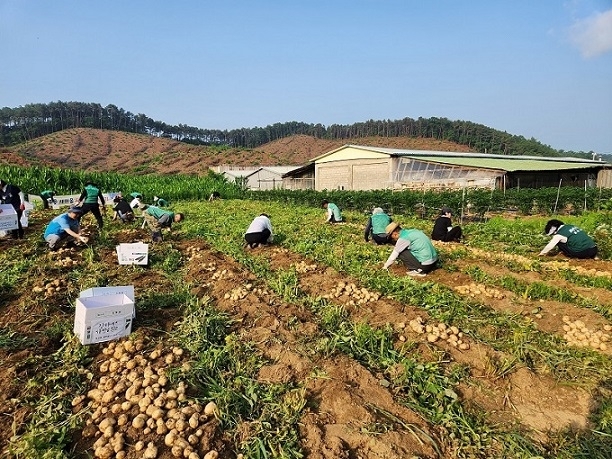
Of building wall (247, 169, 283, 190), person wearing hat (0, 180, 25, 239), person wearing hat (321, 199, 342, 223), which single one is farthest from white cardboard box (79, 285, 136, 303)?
building wall (247, 169, 283, 190)

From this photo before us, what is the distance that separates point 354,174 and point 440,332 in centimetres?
2464

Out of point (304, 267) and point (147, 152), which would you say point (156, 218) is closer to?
point (304, 267)

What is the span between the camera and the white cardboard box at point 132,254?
6676 mm

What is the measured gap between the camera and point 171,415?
A: 283 centimetres

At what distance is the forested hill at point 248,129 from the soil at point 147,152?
587cm

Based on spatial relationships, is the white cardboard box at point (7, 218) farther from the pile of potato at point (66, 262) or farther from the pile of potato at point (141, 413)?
the pile of potato at point (141, 413)

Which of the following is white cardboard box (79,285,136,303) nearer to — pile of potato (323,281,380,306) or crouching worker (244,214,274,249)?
pile of potato (323,281,380,306)

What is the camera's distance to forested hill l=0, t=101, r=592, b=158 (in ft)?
303

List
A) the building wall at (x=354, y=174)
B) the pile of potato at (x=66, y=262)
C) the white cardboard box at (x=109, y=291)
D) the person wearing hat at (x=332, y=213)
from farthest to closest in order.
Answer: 1. the building wall at (x=354, y=174)
2. the person wearing hat at (x=332, y=213)
3. the pile of potato at (x=66, y=262)
4. the white cardboard box at (x=109, y=291)

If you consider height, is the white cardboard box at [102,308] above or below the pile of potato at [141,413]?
above

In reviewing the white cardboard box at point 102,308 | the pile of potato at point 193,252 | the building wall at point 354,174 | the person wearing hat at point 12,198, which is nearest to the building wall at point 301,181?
the building wall at point 354,174

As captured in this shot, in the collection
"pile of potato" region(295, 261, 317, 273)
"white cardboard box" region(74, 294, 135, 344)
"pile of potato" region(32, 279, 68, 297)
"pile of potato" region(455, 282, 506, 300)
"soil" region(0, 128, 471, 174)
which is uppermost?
"soil" region(0, 128, 471, 174)

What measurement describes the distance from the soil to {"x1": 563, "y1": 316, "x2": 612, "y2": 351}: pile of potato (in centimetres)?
6252

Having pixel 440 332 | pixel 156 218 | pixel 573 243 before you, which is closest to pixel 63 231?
pixel 156 218
